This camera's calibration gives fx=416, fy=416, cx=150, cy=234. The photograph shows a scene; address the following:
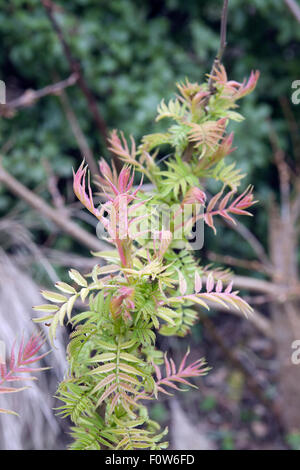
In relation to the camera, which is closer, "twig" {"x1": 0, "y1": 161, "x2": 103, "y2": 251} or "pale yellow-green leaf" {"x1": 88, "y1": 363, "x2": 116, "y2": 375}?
"pale yellow-green leaf" {"x1": 88, "y1": 363, "x2": 116, "y2": 375}

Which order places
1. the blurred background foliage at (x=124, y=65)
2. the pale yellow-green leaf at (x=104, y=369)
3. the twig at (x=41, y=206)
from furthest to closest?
1. the blurred background foliage at (x=124, y=65)
2. the twig at (x=41, y=206)
3. the pale yellow-green leaf at (x=104, y=369)

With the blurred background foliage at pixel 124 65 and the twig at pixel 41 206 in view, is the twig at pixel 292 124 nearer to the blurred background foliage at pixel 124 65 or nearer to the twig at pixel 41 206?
the blurred background foliage at pixel 124 65

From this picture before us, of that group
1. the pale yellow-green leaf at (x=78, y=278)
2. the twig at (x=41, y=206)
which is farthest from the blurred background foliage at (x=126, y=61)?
the pale yellow-green leaf at (x=78, y=278)

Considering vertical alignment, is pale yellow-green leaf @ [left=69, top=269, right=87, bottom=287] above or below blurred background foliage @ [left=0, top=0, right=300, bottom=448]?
below

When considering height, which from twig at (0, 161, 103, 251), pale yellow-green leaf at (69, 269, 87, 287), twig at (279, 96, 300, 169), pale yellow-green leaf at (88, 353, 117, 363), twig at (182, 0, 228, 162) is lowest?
pale yellow-green leaf at (88, 353, 117, 363)

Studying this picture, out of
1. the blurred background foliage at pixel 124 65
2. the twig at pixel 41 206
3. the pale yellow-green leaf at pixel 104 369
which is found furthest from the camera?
the blurred background foliage at pixel 124 65

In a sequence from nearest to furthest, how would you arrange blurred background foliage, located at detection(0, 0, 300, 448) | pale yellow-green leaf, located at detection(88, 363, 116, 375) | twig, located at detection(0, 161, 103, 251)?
pale yellow-green leaf, located at detection(88, 363, 116, 375)
twig, located at detection(0, 161, 103, 251)
blurred background foliage, located at detection(0, 0, 300, 448)

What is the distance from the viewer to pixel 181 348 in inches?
71.6

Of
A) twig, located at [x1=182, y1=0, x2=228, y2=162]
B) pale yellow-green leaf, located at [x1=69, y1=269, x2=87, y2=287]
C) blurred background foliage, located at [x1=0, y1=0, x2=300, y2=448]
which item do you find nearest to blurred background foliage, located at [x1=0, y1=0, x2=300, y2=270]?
blurred background foliage, located at [x1=0, y1=0, x2=300, y2=448]

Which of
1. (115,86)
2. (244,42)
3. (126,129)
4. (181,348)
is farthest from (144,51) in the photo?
(181,348)

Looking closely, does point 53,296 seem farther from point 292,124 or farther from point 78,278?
point 292,124

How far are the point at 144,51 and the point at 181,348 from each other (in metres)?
1.23

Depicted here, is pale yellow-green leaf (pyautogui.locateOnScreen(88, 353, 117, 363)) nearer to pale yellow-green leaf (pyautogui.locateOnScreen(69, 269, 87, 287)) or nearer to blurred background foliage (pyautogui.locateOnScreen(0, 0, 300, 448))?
pale yellow-green leaf (pyautogui.locateOnScreen(69, 269, 87, 287))
